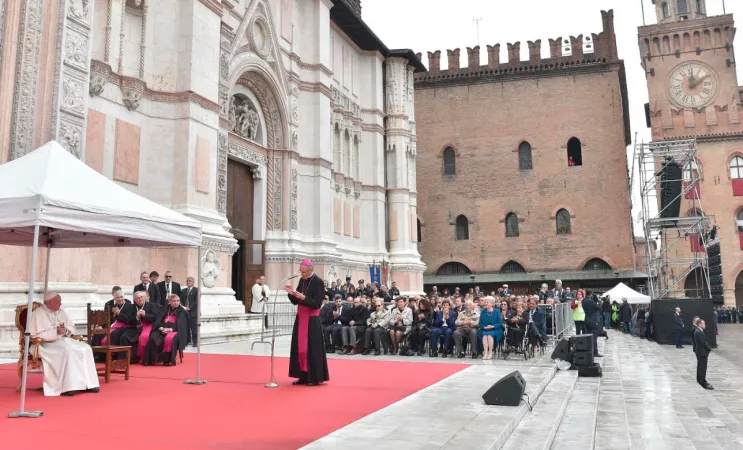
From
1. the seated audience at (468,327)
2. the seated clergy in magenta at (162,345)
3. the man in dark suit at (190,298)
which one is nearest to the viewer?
the seated clergy in magenta at (162,345)

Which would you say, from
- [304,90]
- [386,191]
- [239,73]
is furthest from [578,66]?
[239,73]

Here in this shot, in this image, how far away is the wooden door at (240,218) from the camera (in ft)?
60.4

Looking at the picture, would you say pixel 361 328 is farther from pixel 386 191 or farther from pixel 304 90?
pixel 386 191

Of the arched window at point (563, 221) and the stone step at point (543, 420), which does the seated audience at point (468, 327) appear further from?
the arched window at point (563, 221)

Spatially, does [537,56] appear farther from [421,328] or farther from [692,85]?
[421,328]

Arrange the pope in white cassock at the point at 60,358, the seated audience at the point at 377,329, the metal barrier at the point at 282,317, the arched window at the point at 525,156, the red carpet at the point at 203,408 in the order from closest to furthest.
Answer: the red carpet at the point at 203,408, the pope in white cassock at the point at 60,358, the seated audience at the point at 377,329, the metal barrier at the point at 282,317, the arched window at the point at 525,156

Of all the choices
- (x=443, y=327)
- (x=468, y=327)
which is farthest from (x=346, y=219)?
(x=468, y=327)

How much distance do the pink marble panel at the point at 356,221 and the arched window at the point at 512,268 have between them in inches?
578

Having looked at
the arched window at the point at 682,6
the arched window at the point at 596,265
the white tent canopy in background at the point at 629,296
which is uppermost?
the arched window at the point at 682,6

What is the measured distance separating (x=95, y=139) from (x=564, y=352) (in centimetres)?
996

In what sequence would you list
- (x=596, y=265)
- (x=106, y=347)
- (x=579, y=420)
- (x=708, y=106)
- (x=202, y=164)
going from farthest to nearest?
(x=708, y=106) < (x=596, y=265) < (x=202, y=164) < (x=106, y=347) < (x=579, y=420)

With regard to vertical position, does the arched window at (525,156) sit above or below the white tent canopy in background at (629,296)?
above

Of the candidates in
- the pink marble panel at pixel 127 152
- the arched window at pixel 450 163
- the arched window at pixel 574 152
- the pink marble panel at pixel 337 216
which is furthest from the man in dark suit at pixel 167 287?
the arched window at pixel 574 152

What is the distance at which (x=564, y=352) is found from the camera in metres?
10.6
